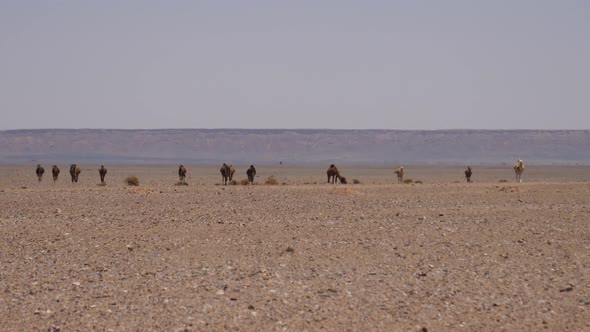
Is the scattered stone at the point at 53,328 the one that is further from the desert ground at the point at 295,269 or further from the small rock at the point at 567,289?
the small rock at the point at 567,289

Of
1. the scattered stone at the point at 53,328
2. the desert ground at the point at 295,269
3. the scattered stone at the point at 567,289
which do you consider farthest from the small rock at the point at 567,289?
the scattered stone at the point at 53,328

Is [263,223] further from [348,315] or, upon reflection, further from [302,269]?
[348,315]

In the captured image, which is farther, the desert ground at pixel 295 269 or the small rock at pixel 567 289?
the small rock at pixel 567 289

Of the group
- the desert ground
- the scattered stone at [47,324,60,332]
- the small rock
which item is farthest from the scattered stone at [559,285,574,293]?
the scattered stone at [47,324,60,332]

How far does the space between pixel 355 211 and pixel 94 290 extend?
13888 millimetres

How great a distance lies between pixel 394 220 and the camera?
23.7 metres

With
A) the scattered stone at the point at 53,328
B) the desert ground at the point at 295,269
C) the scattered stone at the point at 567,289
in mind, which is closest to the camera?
the scattered stone at the point at 53,328

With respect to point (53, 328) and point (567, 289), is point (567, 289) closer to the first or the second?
point (567, 289)

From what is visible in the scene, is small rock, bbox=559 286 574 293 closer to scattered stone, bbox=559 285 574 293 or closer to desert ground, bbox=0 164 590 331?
scattered stone, bbox=559 285 574 293

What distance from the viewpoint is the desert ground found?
12.3m

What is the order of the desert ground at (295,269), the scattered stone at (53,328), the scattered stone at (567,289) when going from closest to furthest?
the scattered stone at (53,328)
the desert ground at (295,269)
the scattered stone at (567,289)

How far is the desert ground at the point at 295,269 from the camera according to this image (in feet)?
40.4

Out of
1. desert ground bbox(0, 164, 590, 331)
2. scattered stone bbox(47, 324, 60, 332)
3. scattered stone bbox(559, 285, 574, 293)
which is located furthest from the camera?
scattered stone bbox(559, 285, 574, 293)

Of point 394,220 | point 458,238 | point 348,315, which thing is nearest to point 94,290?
point 348,315
